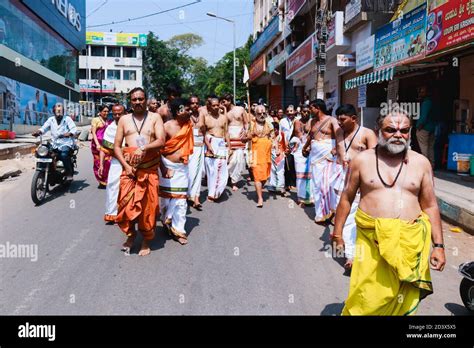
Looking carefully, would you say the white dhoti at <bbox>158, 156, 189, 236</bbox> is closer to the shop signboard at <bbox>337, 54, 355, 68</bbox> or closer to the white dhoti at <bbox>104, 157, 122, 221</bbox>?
the white dhoti at <bbox>104, 157, 122, 221</bbox>

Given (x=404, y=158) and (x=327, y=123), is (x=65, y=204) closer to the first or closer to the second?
(x=327, y=123)

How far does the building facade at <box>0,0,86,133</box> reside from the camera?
2319 cm

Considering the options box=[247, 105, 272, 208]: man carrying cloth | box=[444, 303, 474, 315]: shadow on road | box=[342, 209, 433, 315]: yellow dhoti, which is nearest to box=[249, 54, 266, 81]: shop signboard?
box=[247, 105, 272, 208]: man carrying cloth

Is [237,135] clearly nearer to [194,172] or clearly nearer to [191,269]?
[194,172]

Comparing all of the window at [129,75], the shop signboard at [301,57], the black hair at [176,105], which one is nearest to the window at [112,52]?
the window at [129,75]

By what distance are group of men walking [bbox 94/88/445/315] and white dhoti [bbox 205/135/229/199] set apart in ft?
0.06

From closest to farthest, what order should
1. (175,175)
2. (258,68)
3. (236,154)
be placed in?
(175,175) < (236,154) < (258,68)

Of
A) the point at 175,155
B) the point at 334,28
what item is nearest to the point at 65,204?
the point at 175,155

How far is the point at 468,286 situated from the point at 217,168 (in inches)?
207

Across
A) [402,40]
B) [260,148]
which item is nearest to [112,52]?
[402,40]

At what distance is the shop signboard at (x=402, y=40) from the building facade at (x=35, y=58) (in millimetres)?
11541

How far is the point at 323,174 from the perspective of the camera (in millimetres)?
6629

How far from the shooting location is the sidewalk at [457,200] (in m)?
6.36

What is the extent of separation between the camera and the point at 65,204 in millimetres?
7727
